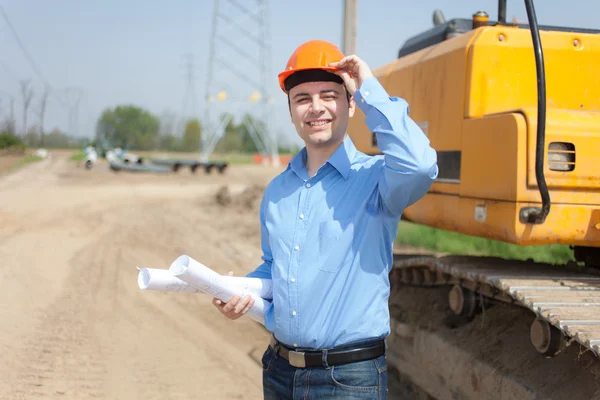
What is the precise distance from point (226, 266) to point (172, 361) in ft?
15.3

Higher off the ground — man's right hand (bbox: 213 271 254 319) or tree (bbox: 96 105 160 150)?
tree (bbox: 96 105 160 150)

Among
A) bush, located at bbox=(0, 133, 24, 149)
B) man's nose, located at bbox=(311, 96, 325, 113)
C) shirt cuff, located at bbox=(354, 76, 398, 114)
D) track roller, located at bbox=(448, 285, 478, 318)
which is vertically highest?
shirt cuff, located at bbox=(354, 76, 398, 114)

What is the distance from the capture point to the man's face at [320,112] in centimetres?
260

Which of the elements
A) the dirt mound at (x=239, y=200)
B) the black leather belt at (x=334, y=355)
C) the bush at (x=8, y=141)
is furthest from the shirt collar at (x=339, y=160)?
the bush at (x=8, y=141)

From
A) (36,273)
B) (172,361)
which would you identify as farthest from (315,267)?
(36,273)

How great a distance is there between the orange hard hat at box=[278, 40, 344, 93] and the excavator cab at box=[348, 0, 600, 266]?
1275mm

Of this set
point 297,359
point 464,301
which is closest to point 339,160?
point 297,359

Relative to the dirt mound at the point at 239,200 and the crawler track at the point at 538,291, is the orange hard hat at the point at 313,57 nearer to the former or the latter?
the crawler track at the point at 538,291

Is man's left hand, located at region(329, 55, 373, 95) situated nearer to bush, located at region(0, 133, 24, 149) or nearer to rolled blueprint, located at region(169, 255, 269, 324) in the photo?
rolled blueprint, located at region(169, 255, 269, 324)

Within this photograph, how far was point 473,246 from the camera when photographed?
11828mm

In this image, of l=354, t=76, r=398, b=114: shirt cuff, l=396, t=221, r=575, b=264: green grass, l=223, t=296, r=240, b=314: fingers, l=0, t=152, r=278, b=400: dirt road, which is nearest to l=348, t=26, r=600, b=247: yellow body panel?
l=354, t=76, r=398, b=114: shirt cuff

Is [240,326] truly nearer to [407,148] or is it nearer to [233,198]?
[407,148]

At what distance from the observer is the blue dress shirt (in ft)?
8.10

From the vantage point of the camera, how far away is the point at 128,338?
6.28 metres
